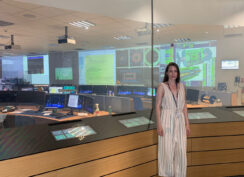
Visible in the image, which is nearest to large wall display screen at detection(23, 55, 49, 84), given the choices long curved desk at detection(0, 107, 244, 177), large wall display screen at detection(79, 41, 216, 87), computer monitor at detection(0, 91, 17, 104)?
large wall display screen at detection(79, 41, 216, 87)

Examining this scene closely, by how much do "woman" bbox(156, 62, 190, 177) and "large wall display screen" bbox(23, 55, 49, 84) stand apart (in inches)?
456

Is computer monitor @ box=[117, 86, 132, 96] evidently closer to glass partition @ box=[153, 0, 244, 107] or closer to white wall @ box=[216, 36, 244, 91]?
glass partition @ box=[153, 0, 244, 107]

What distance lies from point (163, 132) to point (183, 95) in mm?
460

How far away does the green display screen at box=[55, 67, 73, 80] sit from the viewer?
1141 centimetres

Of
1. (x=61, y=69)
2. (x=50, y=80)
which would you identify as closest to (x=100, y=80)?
(x=61, y=69)

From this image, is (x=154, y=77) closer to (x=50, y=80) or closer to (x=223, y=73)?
(x=223, y=73)

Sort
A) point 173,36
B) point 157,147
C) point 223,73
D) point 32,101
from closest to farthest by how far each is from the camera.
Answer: point 157,147 → point 223,73 → point 32,101 → point 173,36

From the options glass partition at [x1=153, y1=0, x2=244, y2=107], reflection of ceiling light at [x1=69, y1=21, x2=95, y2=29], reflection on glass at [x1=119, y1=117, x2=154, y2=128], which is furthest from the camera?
reflection of ceiling light at [x1=69, y1=21, x2=95, y2=29]

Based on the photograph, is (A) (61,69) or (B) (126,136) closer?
(B) (126,136)

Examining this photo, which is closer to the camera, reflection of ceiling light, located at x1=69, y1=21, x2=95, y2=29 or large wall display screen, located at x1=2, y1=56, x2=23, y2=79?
reflection of ceiling light, located at x1=69, y1=21, x2=95, y2=29

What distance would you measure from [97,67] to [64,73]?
250 cm

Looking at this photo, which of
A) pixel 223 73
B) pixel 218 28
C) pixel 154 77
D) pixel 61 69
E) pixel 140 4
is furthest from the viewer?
pixel 61 69

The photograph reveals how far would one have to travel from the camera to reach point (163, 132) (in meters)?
2.05

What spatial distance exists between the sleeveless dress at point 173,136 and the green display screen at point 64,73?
9.94 metres
